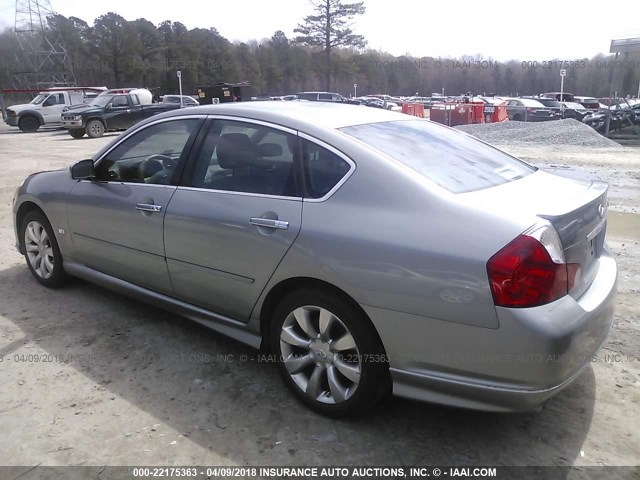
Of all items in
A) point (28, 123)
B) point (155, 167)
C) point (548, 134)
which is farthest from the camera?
point (28, 123)

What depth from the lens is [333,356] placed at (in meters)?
2.76

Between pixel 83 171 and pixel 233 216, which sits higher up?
pixel 83 171

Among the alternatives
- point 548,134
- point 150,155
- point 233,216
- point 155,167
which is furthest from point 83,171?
point 548,134

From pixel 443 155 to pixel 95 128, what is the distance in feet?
71.2

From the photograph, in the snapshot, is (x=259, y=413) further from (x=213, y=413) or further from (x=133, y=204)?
(x=133, y=204)

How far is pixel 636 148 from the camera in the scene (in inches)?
633

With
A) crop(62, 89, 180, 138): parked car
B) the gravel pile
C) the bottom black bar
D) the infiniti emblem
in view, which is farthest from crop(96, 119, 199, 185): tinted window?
crop(62, 89, 180, 138): parked car

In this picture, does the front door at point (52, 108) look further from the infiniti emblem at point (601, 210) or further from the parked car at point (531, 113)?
the infiniti emblem at point (601, 210)

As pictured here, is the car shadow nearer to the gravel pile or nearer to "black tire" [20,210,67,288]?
"black tire" [20,210,67,288]

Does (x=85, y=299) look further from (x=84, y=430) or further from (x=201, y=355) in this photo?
(x=84, y=430)

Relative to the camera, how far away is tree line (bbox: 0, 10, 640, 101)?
61.5 m

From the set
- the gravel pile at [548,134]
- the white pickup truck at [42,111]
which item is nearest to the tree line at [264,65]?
the white pickup truck at [42,111]

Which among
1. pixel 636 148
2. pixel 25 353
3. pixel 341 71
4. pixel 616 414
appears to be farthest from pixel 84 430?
pixel 341 71

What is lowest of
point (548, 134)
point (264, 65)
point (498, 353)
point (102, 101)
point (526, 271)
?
point (548, 134)
